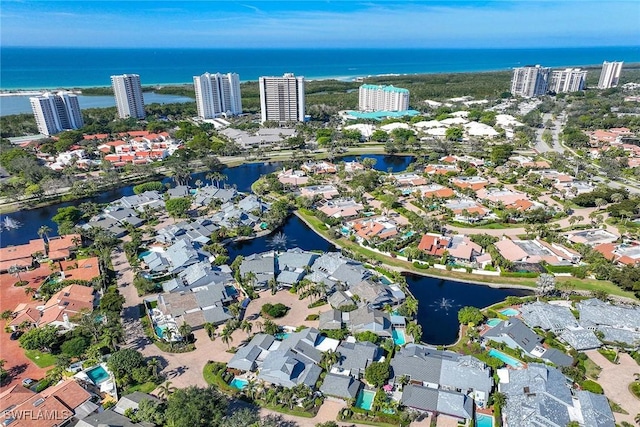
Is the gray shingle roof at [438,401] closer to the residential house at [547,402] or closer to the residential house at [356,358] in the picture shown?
the residential house at [547,402]

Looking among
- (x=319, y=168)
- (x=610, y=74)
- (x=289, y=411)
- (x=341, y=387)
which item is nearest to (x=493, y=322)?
(x=341, y=387)

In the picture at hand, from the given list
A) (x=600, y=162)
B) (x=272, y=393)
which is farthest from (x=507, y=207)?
(x=272, y=393)

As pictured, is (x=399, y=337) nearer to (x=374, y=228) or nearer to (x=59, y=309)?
(x=374, y=228)

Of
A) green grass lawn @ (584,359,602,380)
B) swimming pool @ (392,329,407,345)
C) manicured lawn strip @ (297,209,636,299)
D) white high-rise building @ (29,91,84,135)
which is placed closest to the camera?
green grass lawn @ (584,359,602,380)

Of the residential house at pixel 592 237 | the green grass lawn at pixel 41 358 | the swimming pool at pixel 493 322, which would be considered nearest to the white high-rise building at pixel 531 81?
the residential house at pixel 592 237

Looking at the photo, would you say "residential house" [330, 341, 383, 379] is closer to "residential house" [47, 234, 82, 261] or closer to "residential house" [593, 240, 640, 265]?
"residential house" [593, 240, 640, 265]

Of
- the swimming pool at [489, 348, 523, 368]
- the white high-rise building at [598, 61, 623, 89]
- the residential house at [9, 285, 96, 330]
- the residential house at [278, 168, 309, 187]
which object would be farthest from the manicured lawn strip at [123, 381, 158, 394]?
the white high-rise building at [598, 61, 623, 89]
